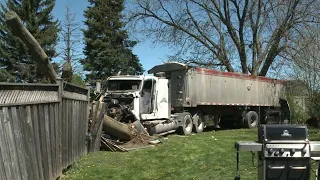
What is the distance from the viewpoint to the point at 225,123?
27.3m

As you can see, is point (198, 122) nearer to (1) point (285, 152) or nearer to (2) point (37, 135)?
(2) point (37, 135)

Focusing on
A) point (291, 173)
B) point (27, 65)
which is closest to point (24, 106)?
point (291, 173)

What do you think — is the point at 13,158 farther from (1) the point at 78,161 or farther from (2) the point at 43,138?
(1) the point at 78,161

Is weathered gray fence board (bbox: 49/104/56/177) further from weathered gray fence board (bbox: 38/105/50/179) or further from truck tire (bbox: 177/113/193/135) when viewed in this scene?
truck tire (bbox: 177/113/193/135)

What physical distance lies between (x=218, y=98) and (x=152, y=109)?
6.95 m

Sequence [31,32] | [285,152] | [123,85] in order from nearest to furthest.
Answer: [285,152] < [123,85] < [31,32]

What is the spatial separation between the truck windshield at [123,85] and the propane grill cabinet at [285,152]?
12.0 meters

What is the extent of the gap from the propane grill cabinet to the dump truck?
429 inches

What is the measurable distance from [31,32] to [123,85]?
85.1 feet

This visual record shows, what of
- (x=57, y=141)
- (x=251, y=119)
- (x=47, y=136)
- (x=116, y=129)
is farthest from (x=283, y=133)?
(x=251, y=119)

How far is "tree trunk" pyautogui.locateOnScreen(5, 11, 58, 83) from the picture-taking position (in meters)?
6.99

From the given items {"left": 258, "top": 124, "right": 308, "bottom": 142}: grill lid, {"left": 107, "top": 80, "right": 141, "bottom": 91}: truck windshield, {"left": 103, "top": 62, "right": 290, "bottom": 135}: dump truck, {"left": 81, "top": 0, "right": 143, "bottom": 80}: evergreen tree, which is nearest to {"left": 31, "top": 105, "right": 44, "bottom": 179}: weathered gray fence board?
{"left": 258, "top": 124, "right": 308, "bottom": 142}: grill lid

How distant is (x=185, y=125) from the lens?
20.5 meters

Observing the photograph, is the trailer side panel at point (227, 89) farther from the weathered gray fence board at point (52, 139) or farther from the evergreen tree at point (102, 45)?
the evergreen tree at point (102, 45)
